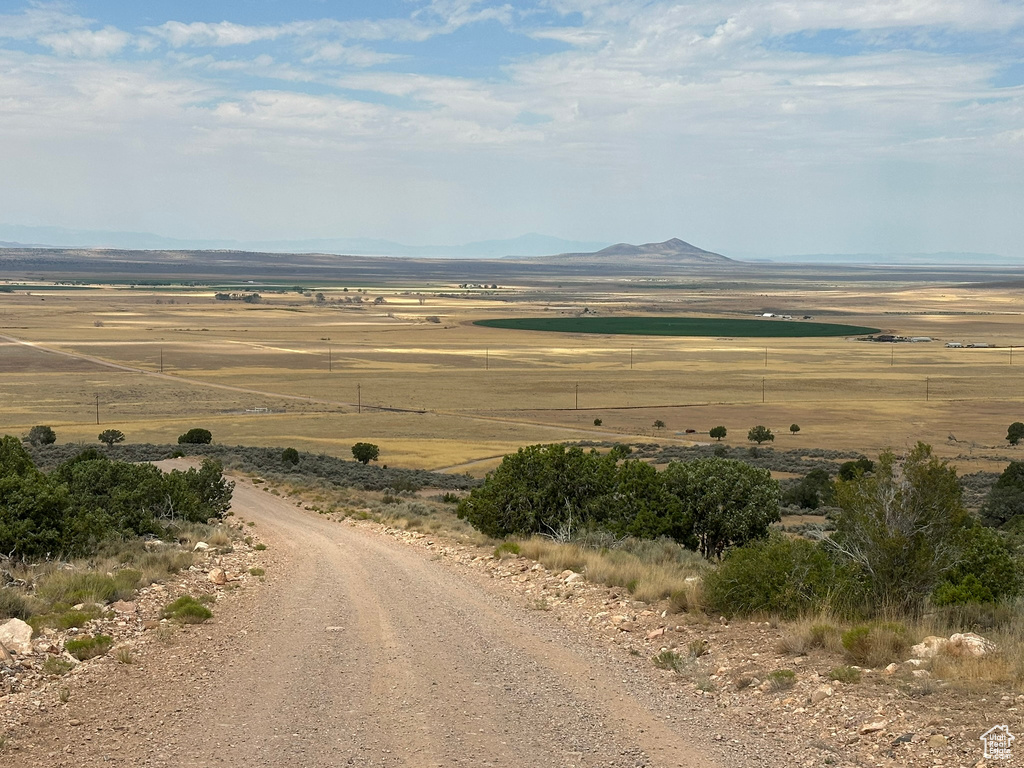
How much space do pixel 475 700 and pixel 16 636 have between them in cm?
526

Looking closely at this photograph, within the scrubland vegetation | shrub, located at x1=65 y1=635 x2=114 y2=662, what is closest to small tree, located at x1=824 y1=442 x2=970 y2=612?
the scrubland vegetation

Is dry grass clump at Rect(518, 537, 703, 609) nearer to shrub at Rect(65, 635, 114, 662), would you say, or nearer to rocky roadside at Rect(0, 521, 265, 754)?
rocky roadside at Rect(0, 521, 265, 754)

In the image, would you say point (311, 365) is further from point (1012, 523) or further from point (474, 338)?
point (1012, 523)

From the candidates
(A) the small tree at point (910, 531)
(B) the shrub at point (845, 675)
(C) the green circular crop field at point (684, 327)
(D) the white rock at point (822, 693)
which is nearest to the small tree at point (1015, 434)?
(A) the small tree at point (910, 531)

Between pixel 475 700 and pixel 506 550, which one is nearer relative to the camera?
pixel 475 700

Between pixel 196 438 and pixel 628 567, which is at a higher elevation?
pixel 628 567

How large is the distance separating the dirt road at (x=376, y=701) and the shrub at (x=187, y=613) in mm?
291

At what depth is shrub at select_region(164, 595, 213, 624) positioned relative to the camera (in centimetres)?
1349

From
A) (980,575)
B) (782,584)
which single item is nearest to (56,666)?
(782,584)

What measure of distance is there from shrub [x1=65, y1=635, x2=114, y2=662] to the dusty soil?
25 cm

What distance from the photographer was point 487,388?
9825 cm

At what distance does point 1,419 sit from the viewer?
2867 inches

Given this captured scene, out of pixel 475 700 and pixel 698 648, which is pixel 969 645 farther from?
pixel 475 700

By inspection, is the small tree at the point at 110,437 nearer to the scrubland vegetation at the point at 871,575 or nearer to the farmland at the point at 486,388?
the farmland at the point at 486,388
